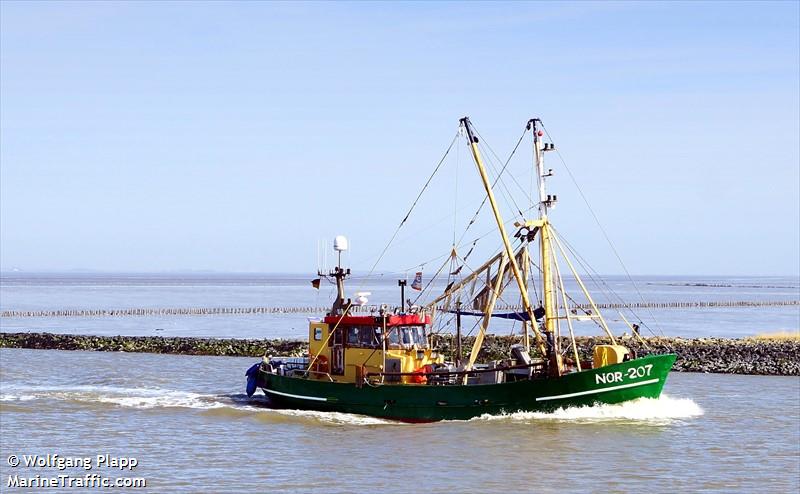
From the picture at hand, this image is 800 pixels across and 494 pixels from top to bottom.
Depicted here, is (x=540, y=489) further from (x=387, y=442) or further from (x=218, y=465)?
(x=218, y=465)

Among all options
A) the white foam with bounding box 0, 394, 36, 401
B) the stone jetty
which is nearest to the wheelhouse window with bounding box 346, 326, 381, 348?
the white foam with bounding box 0, 394, 36, 401

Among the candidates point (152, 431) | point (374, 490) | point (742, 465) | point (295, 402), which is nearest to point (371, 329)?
point (295, 402)

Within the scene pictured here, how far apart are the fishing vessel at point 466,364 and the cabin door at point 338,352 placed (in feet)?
0.13

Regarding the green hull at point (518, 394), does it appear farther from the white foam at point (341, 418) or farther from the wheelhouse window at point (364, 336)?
the wheelhouse window at point (364, 336)

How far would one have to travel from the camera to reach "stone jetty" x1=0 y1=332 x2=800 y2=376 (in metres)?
56.0

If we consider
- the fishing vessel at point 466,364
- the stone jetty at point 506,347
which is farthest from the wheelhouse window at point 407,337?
the stone jetty at point 506,347

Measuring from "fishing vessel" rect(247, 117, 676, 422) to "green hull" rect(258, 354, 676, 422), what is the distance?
36 mm

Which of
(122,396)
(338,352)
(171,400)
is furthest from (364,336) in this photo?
(122,396)

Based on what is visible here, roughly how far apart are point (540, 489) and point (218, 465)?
373 inches

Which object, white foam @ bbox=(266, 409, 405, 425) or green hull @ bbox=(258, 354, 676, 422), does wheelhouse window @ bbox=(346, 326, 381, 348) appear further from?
white foam @ bbox=(266, 409, 405, 425)

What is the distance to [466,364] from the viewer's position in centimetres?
3788

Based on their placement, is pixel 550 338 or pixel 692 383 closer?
pixel 550 338

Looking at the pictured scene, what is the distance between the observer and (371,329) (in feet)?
123

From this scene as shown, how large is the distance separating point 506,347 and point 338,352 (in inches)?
1189
